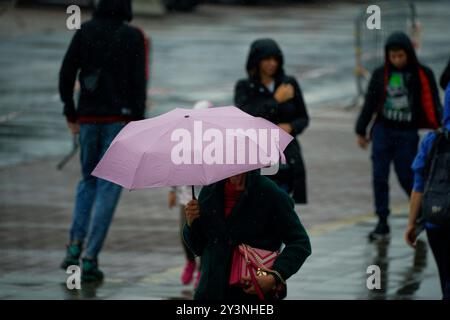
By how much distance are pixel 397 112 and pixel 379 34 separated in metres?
10.6

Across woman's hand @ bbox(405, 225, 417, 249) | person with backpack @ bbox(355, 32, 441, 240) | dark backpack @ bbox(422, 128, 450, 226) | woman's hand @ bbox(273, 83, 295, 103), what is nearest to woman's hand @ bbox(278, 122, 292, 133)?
woman's hand @ bbox(273, 83, 295, 103)

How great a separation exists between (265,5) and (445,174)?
37326 millimetres

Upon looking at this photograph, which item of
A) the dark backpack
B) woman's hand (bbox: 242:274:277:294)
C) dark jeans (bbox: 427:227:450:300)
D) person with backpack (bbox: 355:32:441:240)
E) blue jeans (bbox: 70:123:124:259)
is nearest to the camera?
woman's hand (bbox: 242:274:277:294)

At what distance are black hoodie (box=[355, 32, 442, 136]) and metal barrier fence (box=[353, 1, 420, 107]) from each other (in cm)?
982

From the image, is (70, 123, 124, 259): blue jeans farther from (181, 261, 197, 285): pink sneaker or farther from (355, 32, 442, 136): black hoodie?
(355, 32, 442, 136): black hoodie

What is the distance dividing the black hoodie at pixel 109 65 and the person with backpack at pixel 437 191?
2880mm

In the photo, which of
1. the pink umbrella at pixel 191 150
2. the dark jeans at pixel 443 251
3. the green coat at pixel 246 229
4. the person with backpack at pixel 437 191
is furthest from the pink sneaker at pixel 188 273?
the pink umbrella at pixel 191 150

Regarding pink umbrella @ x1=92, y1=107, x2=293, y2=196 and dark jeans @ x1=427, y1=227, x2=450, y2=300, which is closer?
pink umbrella @ x1=92, y1=107, x2=293, y2=196

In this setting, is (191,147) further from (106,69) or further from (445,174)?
(106,69)

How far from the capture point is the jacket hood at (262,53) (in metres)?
9.86

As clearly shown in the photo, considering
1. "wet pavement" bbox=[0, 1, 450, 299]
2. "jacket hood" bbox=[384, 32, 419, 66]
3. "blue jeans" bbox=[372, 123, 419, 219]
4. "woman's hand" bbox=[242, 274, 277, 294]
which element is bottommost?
"wet pavement" bbox=[0, 1, 450, 299]

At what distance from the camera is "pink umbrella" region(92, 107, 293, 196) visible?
5961mm

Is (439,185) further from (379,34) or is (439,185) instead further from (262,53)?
(379,34)

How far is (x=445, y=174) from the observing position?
745cm
